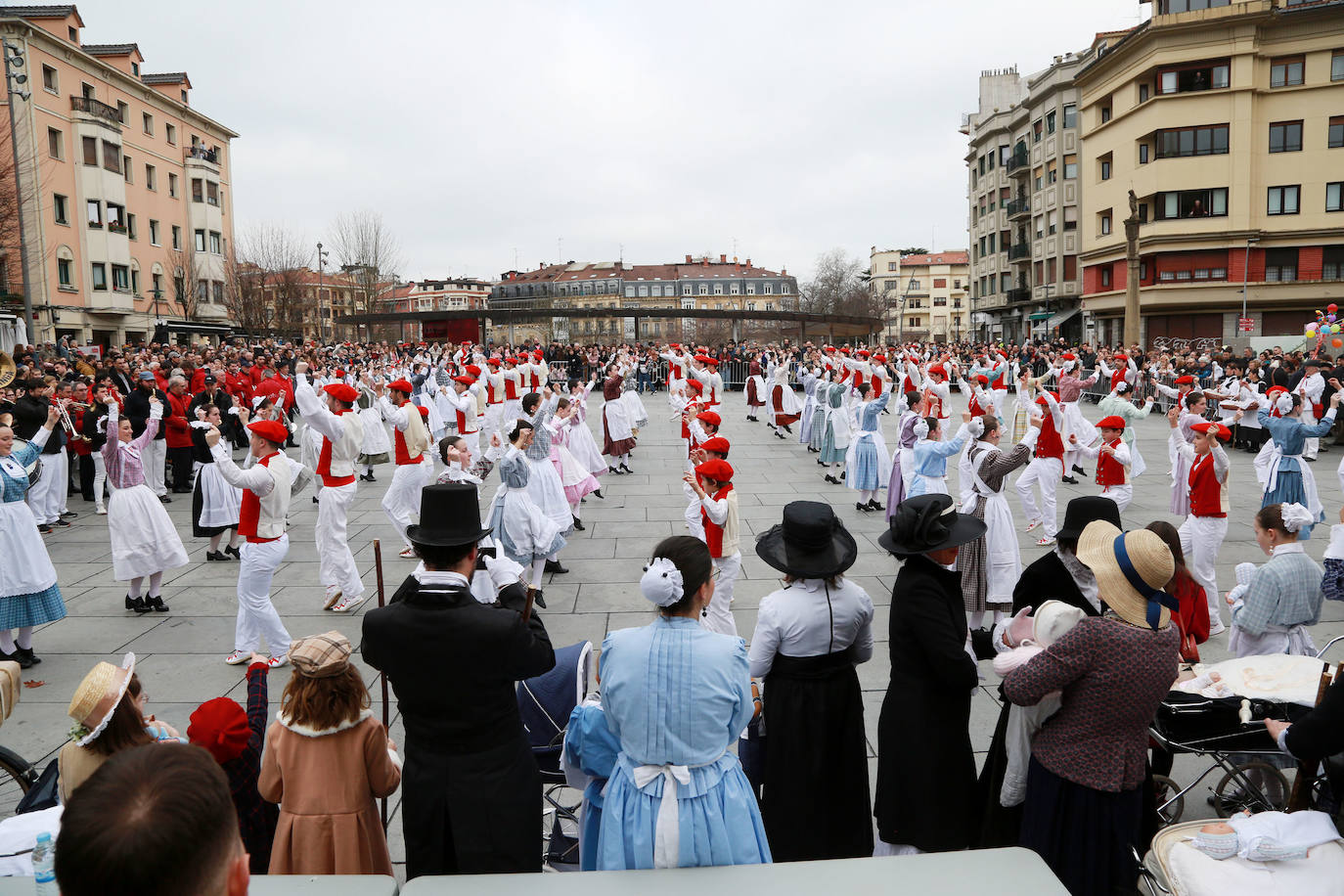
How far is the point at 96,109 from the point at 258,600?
136ft

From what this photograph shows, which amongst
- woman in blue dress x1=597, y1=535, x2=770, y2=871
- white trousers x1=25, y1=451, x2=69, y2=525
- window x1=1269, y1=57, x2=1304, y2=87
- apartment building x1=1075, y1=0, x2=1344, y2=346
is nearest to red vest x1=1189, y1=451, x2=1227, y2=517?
woman in blue dress x1=597, y1=535, x2=770, y2=871

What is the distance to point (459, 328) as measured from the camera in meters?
42.2

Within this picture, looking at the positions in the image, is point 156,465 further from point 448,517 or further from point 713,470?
point 448,517

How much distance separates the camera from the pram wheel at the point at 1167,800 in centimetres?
387

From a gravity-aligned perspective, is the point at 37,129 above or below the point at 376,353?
above

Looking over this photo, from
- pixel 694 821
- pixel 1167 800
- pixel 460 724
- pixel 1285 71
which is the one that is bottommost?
pixel 1167 800

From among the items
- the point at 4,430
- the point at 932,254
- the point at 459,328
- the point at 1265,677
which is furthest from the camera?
the point at 932,254

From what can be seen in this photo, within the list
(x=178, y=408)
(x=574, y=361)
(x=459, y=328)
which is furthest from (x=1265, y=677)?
(x=459, y=328)

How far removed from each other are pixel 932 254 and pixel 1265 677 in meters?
114

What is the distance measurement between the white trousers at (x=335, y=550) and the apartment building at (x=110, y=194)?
94.2 feet

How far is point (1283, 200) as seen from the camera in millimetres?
36406

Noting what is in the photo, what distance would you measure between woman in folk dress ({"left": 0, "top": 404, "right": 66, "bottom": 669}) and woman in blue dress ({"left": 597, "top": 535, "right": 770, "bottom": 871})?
229 inches

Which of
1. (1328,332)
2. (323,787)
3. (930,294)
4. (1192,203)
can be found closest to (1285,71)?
(1192,203)

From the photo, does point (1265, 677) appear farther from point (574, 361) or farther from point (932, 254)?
point (932, 254)
